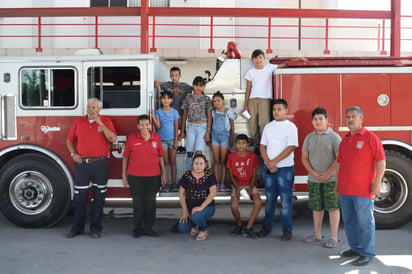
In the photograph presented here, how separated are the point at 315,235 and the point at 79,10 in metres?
6.71

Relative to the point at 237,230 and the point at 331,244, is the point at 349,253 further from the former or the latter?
the point at 237,230

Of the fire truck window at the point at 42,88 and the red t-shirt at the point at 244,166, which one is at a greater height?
the fire truck window at the point at 42,88

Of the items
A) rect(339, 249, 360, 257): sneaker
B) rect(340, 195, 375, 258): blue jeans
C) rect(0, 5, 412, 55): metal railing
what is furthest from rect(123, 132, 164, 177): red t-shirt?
rect(0, 5, 412, 55): metal railing

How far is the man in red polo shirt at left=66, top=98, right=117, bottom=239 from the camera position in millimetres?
6320

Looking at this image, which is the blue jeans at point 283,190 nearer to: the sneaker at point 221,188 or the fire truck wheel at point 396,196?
the sneaker at point 221,188

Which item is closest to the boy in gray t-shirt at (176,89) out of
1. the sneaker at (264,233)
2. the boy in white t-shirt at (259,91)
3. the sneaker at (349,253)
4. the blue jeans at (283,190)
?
the boy in white t-shirt at (259,91)

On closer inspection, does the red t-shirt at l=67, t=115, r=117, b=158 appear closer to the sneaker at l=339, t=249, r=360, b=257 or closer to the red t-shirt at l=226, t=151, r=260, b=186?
the red t-shirt at l=226, t=151, r=260, b=186

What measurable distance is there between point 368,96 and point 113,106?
3915 mm

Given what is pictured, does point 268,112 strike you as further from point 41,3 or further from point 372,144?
point 41,3

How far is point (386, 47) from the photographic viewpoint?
47.7 feet

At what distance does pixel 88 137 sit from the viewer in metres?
6.33

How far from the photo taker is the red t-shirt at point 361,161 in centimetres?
500

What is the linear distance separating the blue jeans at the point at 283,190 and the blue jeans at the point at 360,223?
1012 millimetres

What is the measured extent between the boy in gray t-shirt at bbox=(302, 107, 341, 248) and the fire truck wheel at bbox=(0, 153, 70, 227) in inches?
144
